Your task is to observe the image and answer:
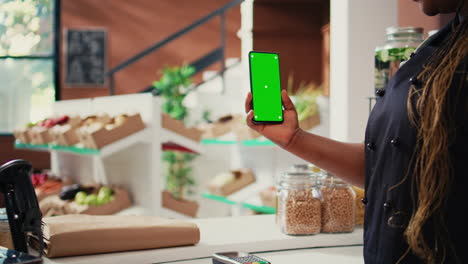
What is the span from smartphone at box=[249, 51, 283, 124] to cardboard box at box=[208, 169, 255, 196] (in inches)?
151

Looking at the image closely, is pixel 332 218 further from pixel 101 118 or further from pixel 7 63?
pixel 7 63

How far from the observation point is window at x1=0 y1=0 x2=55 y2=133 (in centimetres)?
973

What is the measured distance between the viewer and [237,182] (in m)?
5.60

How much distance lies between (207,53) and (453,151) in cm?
894

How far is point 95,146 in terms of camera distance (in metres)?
4.39

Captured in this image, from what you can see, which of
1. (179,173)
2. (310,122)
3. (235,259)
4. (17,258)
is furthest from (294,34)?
(17,258)

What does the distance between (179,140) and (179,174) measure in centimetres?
281

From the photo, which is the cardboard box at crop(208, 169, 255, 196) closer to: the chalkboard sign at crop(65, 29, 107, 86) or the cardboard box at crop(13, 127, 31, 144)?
the cardboard box at crop(13, 127, 31, 144)

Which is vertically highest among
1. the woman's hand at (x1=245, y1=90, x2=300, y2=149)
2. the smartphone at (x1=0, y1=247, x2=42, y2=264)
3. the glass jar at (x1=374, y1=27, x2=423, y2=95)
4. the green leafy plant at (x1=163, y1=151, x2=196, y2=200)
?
the glass jar at (x1=374, y1=27, x2=423, y2=95)

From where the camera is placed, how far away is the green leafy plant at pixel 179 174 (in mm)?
7477

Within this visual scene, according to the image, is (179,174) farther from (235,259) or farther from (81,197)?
(235,259)

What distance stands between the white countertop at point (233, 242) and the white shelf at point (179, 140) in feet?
7.11

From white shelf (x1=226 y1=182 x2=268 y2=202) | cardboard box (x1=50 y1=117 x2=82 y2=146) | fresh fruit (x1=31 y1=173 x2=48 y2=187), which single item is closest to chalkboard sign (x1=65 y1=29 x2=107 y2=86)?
fresh fruit (x1=31 y1=173 x2=48 y2=187)

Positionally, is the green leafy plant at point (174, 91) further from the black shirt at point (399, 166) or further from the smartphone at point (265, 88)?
the black shirt at point (399, 166)
